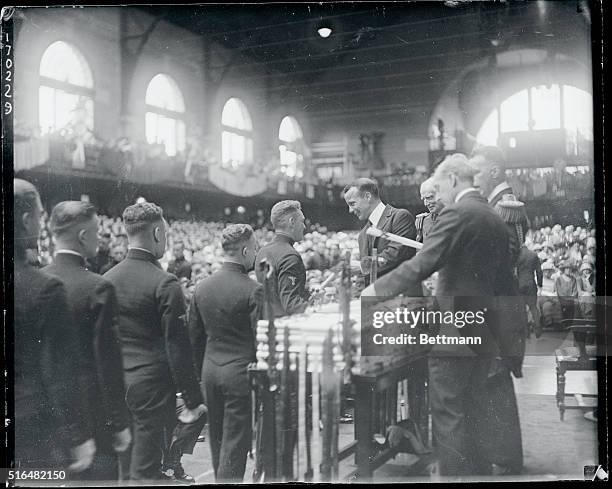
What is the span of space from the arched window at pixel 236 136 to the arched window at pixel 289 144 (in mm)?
161

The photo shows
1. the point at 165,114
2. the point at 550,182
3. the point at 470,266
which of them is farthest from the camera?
the point at 165,114

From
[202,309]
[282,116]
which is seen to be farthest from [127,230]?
[282,116]

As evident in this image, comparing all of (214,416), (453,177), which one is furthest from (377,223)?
(214,416)

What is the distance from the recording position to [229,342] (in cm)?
275

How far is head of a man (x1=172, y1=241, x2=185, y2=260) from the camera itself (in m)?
2.80

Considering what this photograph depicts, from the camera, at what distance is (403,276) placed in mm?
2762

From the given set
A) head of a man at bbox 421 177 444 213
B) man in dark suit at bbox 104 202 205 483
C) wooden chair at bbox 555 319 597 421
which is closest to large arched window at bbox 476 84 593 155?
head of a man at bbox 421 177 444 213

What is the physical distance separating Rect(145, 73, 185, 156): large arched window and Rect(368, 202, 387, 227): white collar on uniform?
103 centimetres

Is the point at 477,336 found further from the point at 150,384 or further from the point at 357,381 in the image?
the point at 150,384

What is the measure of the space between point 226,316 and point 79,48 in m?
1.51

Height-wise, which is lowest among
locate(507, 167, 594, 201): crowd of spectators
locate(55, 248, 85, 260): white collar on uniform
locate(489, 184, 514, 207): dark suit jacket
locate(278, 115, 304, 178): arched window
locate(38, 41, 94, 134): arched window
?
locate(55, 248, 85, 260): white collar on uniform

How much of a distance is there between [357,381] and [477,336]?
630 mm

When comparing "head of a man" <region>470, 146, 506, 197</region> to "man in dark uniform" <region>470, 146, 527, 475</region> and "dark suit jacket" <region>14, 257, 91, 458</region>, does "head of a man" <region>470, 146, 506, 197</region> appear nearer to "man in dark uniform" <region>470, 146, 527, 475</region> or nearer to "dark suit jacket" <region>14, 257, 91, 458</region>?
"man in dark uniform" <region>470, 146, 527, 475</region>

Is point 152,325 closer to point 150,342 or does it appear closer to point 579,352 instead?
point 150,342
